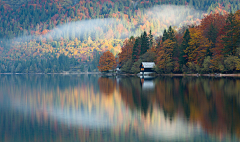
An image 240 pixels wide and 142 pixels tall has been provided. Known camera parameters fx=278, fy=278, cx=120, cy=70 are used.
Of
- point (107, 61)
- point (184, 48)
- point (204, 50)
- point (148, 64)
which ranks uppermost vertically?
point (184, 48)

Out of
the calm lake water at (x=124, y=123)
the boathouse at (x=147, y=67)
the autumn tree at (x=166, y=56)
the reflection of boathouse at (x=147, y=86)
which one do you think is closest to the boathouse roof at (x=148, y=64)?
the boathouse at (x=147, y=67)

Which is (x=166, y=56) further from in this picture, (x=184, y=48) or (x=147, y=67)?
(x=147, y=67)

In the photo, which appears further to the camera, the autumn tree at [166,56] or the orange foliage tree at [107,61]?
the orange foliage tree at [107,61]

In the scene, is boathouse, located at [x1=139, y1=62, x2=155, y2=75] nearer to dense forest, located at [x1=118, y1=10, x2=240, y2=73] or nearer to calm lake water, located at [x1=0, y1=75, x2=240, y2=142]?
dense forest, located at [x1=118, y1=10, x2=240, y2=73]

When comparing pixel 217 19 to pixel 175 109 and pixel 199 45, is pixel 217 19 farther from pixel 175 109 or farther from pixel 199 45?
pixel 175 109

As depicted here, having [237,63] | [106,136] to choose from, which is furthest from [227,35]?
[106,136]

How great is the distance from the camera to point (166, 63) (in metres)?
103

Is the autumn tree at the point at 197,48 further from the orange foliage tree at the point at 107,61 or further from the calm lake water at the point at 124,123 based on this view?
the orange foliage tree at the point at 107,61

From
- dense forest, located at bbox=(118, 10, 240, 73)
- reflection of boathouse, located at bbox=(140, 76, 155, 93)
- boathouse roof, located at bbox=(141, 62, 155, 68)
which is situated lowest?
reflection of boathouse, located at bbox=(140, 76, 155, 93)

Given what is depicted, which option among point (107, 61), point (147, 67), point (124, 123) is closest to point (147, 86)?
point (124, 123)

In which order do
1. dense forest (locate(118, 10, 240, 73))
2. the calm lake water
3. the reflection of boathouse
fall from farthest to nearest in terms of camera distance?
A: dense forest (locate(118, 10, 240, 73)), the reflection of boathouse, the calm lake water

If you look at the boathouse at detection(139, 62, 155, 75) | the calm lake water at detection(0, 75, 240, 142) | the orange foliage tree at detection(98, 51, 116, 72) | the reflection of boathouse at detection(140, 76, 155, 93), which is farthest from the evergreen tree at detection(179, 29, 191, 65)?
the calm lake water at detection(0, 75, 240, 142)

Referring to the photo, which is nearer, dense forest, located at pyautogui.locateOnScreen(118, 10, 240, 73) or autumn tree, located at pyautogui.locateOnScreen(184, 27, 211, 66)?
dense forest, located at pyautogui.locateOnScreen(118, 10, 240, 73)

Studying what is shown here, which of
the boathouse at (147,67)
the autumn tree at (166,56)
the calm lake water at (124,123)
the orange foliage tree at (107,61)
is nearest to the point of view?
the calm lake water at (124,123)
